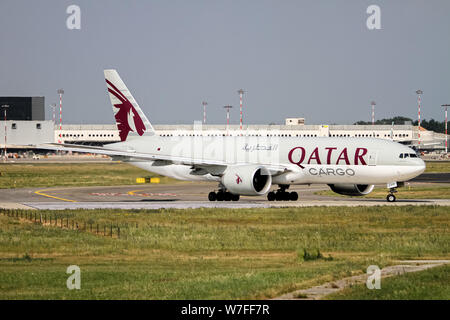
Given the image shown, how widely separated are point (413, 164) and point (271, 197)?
38.5 feet

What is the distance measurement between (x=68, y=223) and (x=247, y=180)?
15139mm

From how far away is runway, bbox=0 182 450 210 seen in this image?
54.8m

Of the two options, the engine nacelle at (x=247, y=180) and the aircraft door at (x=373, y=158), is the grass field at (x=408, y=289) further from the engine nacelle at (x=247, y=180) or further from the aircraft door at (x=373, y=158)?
the engine nacelle at (x=247, y=180)

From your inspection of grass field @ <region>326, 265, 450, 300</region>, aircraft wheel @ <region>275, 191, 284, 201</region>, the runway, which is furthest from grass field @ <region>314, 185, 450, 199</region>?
grass field @ <region>326, 265, 450, 300</region>

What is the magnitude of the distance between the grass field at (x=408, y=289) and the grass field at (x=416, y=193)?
42.7 meters

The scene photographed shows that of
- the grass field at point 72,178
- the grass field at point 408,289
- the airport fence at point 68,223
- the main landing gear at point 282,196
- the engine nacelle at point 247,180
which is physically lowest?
the grass field at point 72,178

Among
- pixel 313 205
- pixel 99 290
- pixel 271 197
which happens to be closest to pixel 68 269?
pixel 99 290

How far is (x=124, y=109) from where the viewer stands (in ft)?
209

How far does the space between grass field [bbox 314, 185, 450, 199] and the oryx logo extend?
60.9ft

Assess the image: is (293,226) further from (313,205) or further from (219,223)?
(313,205)

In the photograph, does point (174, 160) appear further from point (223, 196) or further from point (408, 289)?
point (408, 289)

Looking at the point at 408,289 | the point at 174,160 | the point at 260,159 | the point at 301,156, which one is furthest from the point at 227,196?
the point at 408,289

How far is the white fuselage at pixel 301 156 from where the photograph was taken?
53.8 meters

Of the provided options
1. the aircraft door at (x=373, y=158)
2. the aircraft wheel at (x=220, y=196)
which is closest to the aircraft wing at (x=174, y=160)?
the aircraft wheel at (x=220, y=196)
